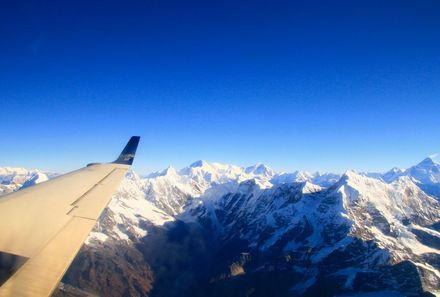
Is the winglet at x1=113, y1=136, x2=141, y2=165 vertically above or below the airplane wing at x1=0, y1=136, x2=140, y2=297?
above

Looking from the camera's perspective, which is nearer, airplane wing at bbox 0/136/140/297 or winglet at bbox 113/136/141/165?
airplane wing at bbox 0/136/140/297

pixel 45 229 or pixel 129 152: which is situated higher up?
pixel 129 152

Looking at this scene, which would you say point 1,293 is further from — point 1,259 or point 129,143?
point 129,143

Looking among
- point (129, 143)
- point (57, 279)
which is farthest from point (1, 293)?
point (129, 143)

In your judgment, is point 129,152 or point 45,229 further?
point 129,152
